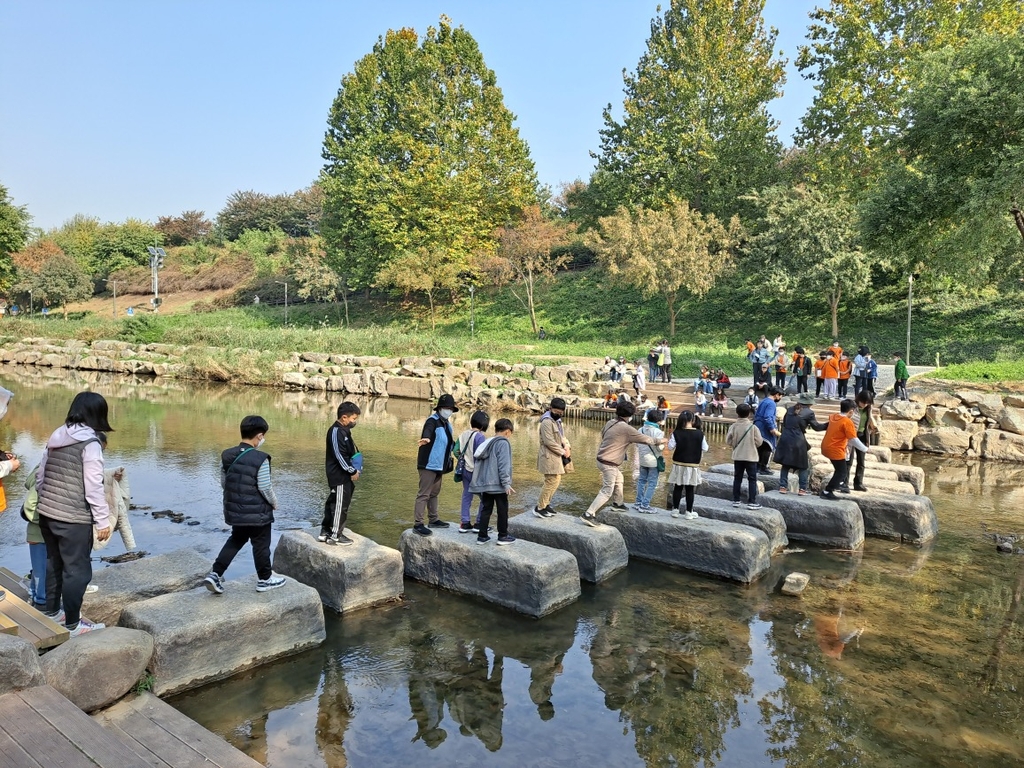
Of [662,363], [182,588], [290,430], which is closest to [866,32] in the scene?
[662,363]

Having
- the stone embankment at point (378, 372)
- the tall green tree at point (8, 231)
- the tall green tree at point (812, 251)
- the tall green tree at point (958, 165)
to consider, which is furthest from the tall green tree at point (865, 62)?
the tall green tree at point (8, 231)

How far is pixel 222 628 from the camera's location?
17.5 ft

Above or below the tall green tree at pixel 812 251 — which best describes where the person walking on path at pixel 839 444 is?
below

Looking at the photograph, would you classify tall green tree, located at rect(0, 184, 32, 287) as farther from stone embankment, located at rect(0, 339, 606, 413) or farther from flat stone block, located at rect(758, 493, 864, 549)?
flat stone block, located at rect(758, 493, 864, 549)

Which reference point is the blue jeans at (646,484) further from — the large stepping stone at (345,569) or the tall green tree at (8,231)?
the tall green tree at (8,231)

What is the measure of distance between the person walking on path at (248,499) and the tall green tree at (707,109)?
107ft

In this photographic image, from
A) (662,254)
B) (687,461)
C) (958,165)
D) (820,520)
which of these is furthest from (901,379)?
(687,461)

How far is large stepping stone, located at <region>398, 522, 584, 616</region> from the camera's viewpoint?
6.69 meters

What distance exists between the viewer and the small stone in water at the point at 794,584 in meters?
7.43

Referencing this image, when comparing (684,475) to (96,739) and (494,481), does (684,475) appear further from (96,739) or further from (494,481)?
(96,739)

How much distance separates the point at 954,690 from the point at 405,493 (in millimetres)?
7978

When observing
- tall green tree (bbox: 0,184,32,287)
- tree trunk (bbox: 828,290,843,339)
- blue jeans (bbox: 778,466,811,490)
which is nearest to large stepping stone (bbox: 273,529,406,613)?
blue jeans (bbox: 778,466,811,490)

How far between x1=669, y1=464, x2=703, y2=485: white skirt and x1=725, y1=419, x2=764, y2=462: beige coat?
3.22 ft

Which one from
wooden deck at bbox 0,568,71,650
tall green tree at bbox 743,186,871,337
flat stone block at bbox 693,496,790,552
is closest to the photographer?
wooden deck at bbox 0,568,71,650
